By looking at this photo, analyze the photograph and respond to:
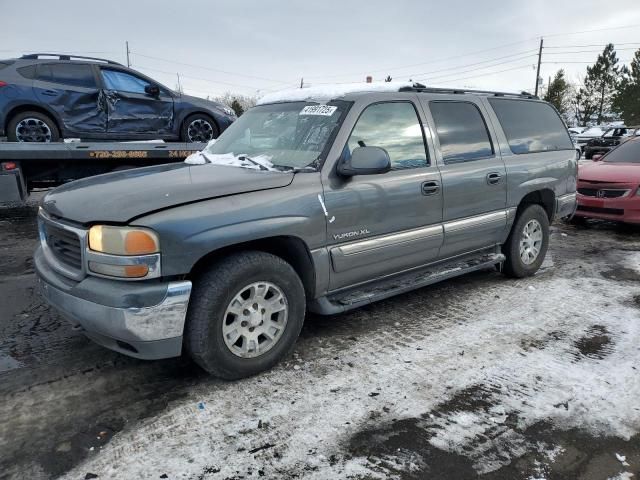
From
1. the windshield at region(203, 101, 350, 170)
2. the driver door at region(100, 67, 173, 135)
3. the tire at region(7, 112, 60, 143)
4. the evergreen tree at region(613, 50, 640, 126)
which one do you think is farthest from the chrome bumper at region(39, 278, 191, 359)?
the evergreen tree at region(613, 50, 640, 126)

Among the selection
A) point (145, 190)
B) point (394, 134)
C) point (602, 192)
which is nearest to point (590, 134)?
point (602, 192)

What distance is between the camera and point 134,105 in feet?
26.3

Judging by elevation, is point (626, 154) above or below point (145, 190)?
below

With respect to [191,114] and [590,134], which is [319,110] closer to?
[191,114]

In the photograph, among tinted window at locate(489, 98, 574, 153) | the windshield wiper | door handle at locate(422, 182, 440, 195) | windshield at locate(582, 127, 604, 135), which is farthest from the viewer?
windshield at locate(582, 127, 604, 135)

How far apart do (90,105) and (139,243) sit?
613 centimetres

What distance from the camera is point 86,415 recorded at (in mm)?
2666

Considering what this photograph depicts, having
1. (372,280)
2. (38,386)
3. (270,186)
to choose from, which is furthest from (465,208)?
(38,386)

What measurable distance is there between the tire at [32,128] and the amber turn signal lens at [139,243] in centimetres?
597

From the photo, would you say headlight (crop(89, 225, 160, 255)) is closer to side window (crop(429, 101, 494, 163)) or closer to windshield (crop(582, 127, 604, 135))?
side window (crop(429, 101, 494, 163))

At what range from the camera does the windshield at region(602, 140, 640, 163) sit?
27.1 feet

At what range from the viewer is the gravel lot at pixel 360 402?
2320 mm

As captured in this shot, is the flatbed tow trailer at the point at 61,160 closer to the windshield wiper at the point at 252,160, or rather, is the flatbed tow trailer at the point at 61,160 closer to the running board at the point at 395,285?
the windshield wiper at the point at 252,160

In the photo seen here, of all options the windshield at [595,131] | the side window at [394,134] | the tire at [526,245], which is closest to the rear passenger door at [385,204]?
the side window at [394,134]
